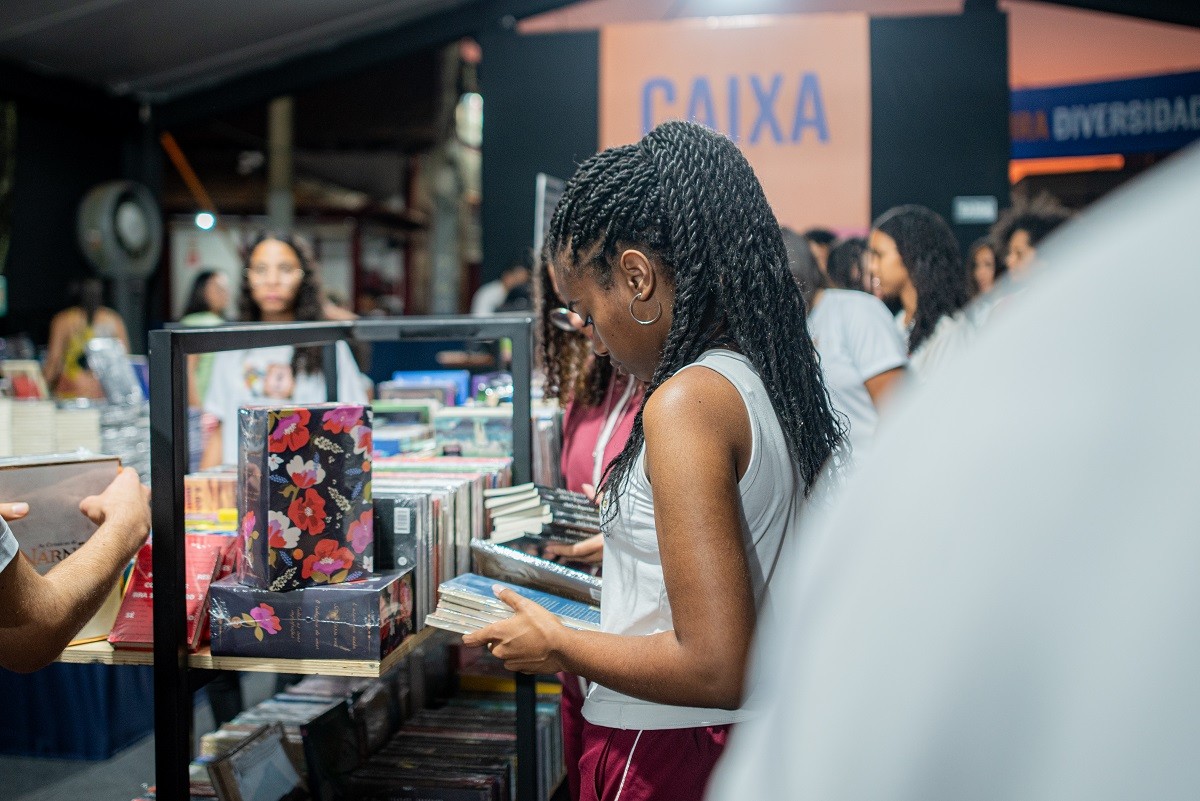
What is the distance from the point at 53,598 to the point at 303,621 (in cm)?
38

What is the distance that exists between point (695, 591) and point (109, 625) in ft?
4.13

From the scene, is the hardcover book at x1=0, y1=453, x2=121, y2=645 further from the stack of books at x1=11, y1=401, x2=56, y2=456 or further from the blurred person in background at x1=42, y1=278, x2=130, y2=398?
the blurred person in background at x1=42, y1=278, x2=130, y2=398

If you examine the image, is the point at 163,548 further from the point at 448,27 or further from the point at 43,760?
the point at 448,27

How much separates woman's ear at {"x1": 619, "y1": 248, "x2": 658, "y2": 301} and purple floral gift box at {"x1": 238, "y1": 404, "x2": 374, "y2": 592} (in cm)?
67

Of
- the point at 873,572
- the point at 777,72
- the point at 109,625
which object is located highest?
the point at 777,72

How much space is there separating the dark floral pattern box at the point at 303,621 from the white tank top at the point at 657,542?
1.52ft

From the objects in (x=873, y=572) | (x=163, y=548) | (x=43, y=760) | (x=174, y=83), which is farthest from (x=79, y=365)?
(x=873, y=572)

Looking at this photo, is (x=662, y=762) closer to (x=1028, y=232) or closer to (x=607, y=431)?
(x=607, y=431)

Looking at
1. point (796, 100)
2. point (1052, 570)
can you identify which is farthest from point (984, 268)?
point (1052, 570)

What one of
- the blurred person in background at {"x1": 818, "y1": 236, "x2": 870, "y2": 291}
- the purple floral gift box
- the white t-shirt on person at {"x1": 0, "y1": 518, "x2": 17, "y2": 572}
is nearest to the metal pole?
the purple floral gift box

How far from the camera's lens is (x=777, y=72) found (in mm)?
7887

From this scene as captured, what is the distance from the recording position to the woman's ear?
4.20 ft

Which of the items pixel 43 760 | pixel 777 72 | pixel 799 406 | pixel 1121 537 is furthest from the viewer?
pixel 777 72

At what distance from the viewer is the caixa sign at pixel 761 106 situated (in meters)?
7.89
